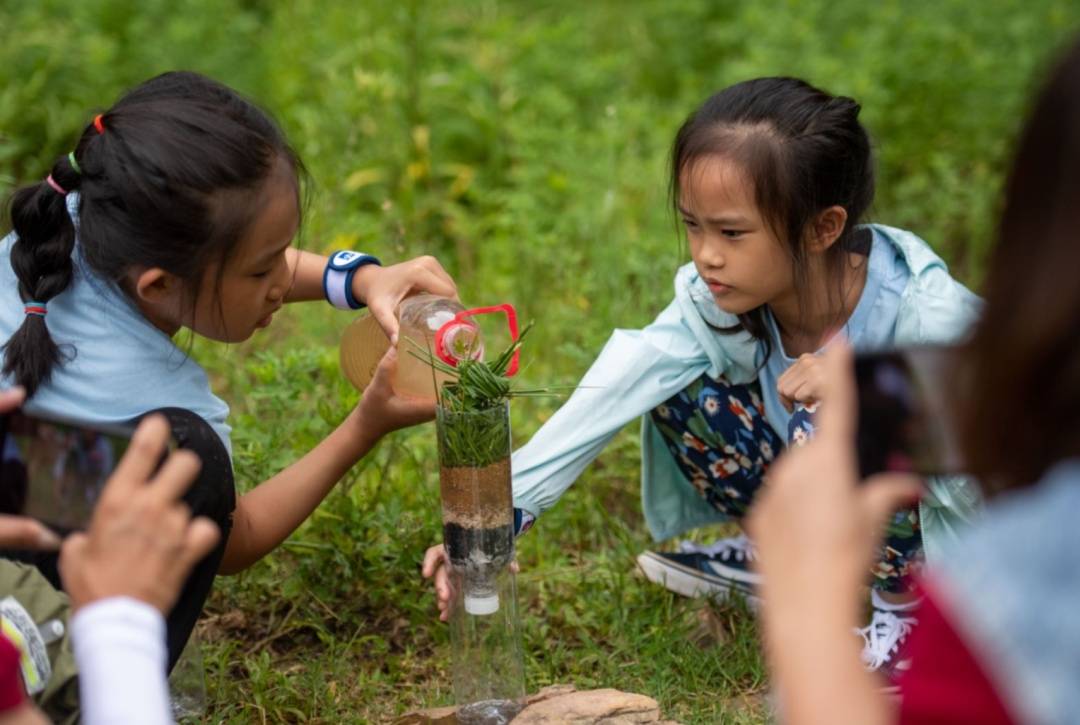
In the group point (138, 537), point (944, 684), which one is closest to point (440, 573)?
point (138, 537)

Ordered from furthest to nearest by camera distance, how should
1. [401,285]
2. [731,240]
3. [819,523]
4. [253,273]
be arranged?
[731,240], [401,285], [253,273], [819,523]

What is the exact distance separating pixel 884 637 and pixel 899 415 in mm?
1351

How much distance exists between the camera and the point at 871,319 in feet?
8.70

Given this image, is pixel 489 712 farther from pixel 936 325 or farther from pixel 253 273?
pixel 936 325

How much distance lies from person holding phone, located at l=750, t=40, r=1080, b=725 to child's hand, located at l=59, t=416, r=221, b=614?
69cm

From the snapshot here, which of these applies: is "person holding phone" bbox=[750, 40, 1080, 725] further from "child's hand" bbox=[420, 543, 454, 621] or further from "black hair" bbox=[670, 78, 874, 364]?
"black hair" bbox=[670, 78, 874, 364]

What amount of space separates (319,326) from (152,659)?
2.15 meters

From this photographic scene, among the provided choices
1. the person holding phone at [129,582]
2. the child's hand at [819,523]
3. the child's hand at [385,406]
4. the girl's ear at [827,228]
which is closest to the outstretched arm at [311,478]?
the child's hand at [385,406]

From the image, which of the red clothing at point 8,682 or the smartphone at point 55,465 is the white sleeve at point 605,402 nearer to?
the smartphone at point 55,465

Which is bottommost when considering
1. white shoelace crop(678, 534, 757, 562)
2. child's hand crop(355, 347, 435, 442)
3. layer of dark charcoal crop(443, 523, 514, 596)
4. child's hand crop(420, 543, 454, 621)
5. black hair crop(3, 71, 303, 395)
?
white shoelace crop(678, 534, 757, 562)

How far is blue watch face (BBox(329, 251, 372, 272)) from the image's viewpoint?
8.54 feet

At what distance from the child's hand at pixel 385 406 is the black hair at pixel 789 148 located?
708 millimetres

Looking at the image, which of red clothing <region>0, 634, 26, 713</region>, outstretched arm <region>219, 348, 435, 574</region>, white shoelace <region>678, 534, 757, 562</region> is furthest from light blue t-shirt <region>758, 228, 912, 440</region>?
red clothing <region>0, 634, 26, 713</region>

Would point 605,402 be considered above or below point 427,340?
below
